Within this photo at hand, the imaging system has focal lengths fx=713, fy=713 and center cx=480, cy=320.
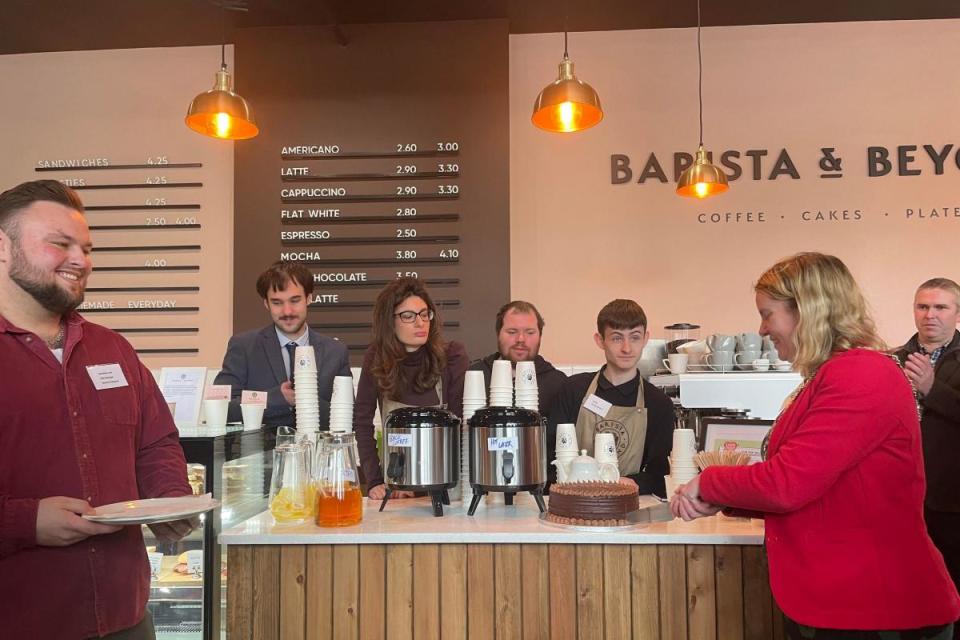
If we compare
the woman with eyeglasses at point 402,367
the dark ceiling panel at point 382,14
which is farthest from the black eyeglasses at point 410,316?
the dark ceiling panel at point 382,14

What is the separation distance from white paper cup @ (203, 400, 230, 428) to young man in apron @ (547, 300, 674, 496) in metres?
1.26

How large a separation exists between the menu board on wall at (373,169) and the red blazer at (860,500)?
3.31m

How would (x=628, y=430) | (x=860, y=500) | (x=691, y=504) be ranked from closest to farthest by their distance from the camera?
(x=860, y=500)
(x=691, y=504)
(x=628, y=430)

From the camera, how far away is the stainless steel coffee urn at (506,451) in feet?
6.75

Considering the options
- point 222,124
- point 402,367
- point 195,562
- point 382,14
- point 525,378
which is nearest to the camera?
point 195,562

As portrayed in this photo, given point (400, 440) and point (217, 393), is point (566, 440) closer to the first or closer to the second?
point (400, 440)

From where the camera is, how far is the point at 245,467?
2404mm

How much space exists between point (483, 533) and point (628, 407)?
1.12 meters

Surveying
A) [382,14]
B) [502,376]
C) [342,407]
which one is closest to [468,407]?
[502,376]

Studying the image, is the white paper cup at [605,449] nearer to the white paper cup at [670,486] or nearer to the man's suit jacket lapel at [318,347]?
the white paper cup at [670,486]

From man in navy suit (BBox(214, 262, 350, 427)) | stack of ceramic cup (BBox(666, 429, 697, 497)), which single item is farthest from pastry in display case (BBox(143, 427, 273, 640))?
stack of ceramic cup (BBox(666, 429, 697, 497))

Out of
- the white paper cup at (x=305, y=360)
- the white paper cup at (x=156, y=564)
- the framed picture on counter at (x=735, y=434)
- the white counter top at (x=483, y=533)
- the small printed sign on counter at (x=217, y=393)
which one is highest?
the white paper cup at (x=305, y=360)

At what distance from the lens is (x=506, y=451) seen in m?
2.06

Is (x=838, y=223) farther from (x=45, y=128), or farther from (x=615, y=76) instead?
(x=45, y=128)
